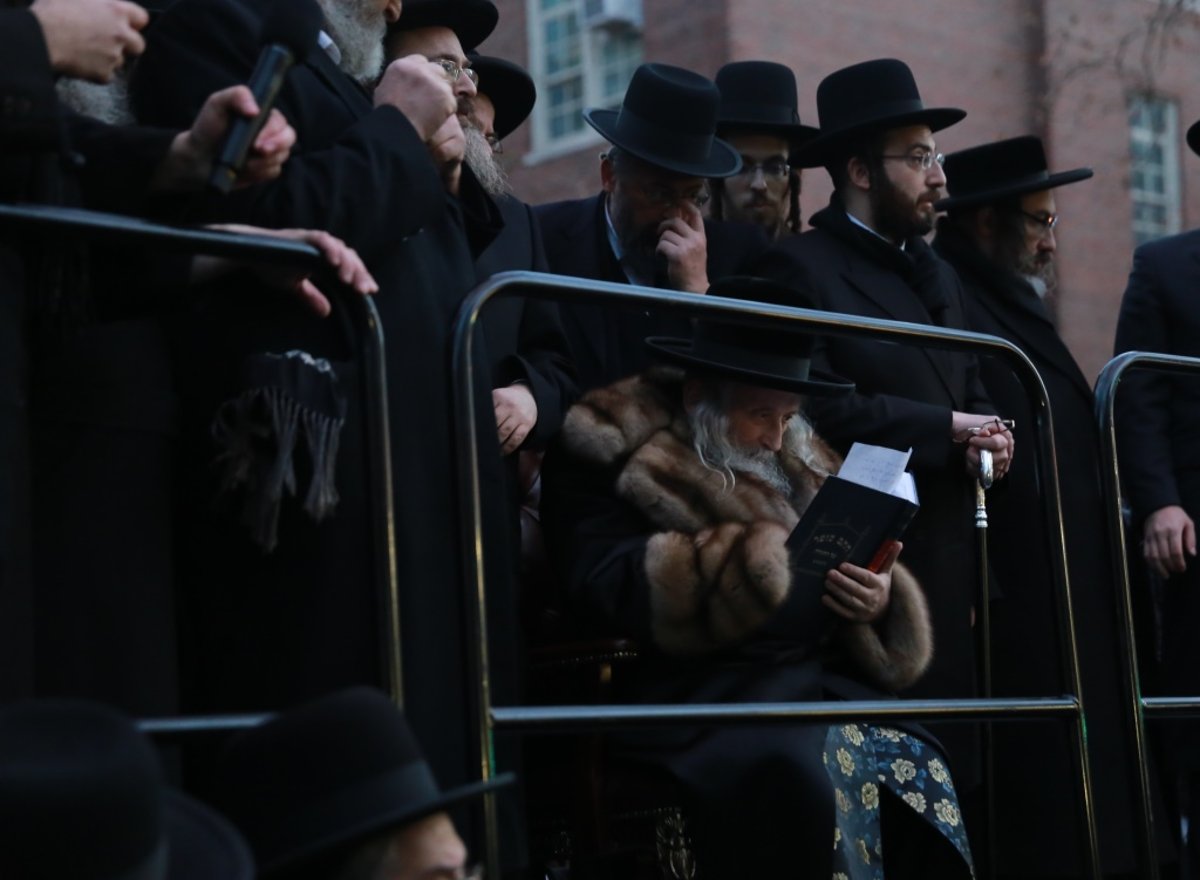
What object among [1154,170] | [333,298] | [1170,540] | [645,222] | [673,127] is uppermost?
[1154,170]

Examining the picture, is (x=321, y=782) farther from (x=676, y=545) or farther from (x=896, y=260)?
(x=896, y=260)

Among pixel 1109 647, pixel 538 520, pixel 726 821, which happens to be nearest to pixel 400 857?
pixel 726 821

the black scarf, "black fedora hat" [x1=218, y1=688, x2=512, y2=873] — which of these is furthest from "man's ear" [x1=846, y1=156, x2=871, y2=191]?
"black fedora hat" [x1=218, y1=688, x2=512, y2=873]

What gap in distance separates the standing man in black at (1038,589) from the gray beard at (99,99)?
8.10 ft

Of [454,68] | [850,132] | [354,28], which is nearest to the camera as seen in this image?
[354,28]

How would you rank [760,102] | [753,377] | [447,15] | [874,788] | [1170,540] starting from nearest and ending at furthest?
[874,788]
[753,377]
[447,15]
[1170,540]
[760,102]

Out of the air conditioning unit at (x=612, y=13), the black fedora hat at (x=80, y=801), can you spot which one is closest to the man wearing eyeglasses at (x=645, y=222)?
the black fedora hat at (x=80, y=801)

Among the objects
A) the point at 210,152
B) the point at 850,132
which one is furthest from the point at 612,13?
the point at 210,152

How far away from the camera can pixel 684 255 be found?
16.1ft

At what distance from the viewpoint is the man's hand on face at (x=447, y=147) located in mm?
3521

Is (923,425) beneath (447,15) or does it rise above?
beneath

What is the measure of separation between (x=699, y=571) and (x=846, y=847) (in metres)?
0.62

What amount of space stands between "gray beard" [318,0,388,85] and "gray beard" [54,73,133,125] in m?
0.45

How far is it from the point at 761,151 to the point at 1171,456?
4.72ft
